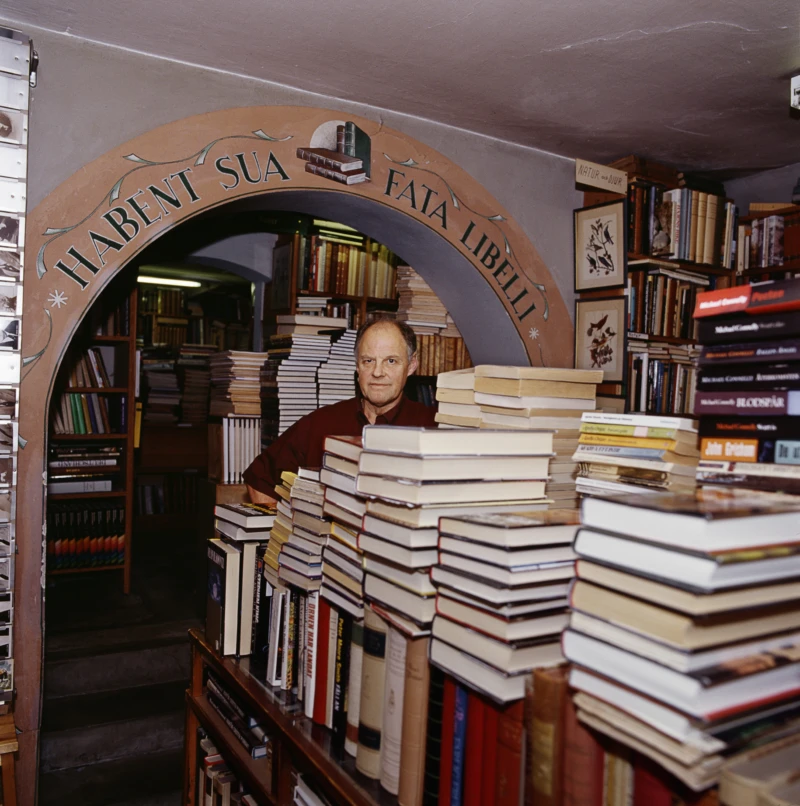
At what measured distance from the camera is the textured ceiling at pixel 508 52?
2.16m

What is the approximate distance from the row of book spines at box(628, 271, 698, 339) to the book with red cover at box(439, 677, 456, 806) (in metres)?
2.73

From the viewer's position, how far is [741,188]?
3.87 metres

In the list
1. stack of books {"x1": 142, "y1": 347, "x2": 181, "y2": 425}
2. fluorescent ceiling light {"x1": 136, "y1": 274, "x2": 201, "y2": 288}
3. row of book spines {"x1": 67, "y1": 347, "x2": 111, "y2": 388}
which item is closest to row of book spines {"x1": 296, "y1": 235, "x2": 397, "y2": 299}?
row of book spines {"x1": 67, "y1": 347, "x2": 111, "y2": 388}

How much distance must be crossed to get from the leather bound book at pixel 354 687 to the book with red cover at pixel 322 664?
95 millimetres

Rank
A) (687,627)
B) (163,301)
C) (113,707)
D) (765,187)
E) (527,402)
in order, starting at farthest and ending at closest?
(163,301)
(765,187)
(113,707)
(527,402)
(687,627)

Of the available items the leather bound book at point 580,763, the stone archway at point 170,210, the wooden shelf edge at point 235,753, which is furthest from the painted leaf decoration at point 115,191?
the leather bound book at point 580,763

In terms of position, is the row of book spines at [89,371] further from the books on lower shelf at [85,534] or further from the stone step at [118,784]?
the stone step at [118,784]

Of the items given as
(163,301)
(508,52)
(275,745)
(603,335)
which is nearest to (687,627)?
(275,745)

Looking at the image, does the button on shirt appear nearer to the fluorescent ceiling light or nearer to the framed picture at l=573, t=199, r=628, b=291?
the framed picture at l=573, t=199, r=628, b=291

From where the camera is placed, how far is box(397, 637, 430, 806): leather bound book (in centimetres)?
113

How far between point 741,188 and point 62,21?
3338 millimetres

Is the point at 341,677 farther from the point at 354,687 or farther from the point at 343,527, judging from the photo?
the point at 343,527

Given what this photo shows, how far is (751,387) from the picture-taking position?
42.0 inches

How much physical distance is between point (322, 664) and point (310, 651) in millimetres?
51
